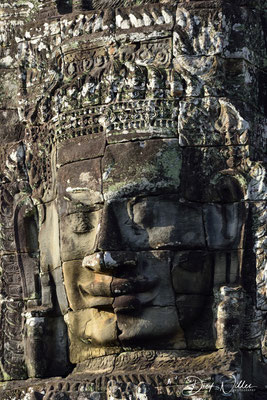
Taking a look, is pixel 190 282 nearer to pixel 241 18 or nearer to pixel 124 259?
pixel 124 259

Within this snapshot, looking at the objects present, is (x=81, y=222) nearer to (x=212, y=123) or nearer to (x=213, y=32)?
(x=212, y=123)

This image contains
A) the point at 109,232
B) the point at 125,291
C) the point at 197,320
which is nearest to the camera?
the point at 125,291

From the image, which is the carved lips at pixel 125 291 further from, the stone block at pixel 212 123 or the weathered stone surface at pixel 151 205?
the stone block at pixel 212 123

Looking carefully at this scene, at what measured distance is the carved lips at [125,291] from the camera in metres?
14.7

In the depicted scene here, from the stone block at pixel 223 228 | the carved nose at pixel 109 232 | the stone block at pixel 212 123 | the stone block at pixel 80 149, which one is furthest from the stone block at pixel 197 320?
the stone block at pixel 80 149

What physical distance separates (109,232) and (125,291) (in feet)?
1.93

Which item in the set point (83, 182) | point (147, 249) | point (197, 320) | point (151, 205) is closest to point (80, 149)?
point (83, 182)

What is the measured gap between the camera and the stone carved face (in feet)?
48.5

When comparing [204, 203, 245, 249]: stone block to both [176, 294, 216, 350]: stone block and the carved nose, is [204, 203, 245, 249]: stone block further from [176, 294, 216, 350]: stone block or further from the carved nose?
the carved nose

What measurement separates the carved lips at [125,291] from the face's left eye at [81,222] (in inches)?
21.0

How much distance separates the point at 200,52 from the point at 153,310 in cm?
256

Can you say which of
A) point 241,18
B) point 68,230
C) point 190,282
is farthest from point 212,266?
point 241,18

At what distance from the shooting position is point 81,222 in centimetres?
1515

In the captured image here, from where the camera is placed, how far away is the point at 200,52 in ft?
49.7
